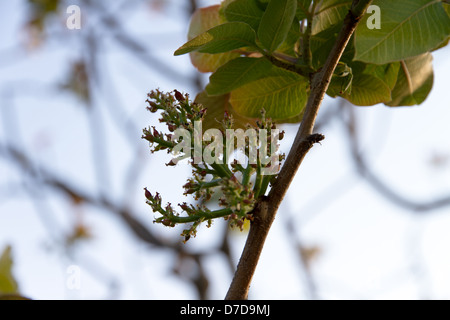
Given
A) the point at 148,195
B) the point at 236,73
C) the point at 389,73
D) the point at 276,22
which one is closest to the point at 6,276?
the point at 148,195

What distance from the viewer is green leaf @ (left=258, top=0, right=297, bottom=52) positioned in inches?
30.1

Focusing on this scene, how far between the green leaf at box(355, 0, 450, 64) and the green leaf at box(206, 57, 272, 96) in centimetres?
22

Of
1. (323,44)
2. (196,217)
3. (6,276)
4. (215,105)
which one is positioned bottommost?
(6,276)

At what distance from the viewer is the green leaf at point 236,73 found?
89 cm

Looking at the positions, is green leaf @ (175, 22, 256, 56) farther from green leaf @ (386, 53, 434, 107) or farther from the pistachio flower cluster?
green leaf @ (386, 53, 434, 107)

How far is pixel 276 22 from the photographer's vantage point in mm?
785

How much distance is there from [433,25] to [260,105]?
36cm

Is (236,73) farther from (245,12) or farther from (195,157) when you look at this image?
(195,157)

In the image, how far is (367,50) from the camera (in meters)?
0.71

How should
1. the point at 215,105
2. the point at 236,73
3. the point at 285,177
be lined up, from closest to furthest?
the point at 285,177, the point at 236,73, the point at 215,105

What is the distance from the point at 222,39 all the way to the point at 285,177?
0.26 m

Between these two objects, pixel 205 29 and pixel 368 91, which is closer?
pixel 368 91

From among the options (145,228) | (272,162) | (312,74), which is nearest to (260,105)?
(312,74)

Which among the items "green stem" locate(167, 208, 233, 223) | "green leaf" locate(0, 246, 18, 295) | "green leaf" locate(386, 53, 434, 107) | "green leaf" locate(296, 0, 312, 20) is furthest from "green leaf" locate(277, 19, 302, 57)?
"green leaf" locate(0, 246, 18, 295)
